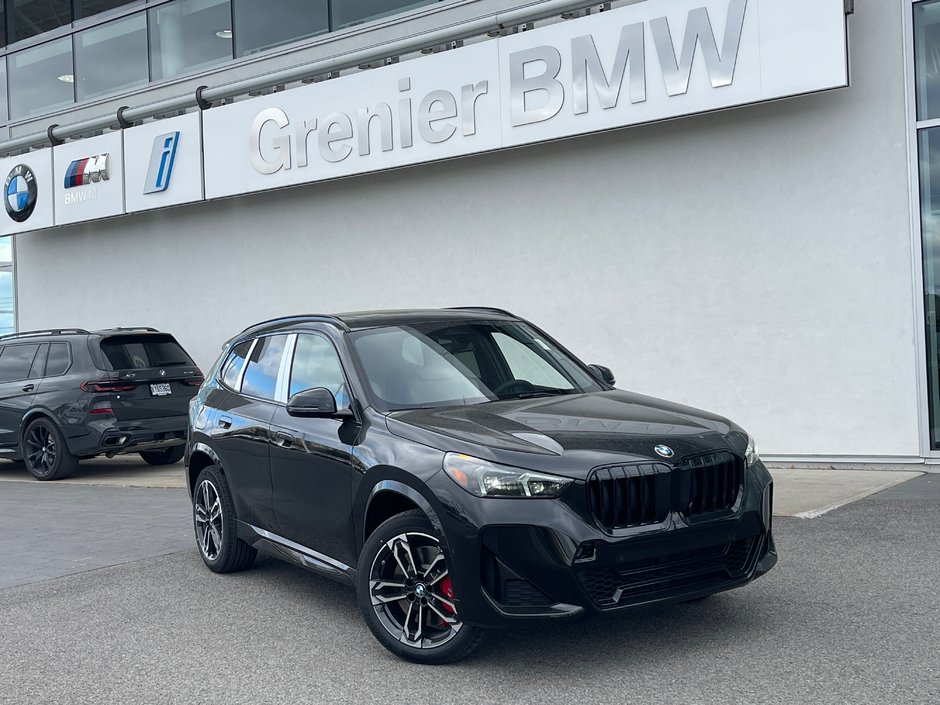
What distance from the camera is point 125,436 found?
13352 mm

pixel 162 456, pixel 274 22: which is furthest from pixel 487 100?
pixel 162 456

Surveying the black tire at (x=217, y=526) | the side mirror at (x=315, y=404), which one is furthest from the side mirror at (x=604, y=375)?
the black tire at (x=217, y=526)

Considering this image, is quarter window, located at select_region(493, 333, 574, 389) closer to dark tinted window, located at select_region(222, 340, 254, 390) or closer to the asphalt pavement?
the asphalt pavement

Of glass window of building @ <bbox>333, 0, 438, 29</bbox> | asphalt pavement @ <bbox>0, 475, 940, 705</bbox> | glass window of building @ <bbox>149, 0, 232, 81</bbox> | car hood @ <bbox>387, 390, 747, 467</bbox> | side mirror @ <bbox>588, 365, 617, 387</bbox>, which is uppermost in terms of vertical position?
glass window of building @ <bbox>149, 0, 232, 81</bbox>

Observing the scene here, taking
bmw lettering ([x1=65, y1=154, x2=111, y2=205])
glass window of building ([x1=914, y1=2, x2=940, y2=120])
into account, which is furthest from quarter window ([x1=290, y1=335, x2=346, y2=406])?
bmw lettering ([x1=65, y1=154, x2=111, y2=205])

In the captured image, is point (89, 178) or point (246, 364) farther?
point (89, 178)

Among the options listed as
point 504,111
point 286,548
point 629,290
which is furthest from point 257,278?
point 286,548

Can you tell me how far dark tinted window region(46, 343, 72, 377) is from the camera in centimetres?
1376

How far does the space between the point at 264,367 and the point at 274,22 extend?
36.1 ft

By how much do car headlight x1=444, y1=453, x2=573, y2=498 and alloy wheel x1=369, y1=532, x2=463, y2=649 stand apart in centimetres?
35

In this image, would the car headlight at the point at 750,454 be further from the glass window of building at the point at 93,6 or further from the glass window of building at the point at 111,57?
the glass window of building at the point at 93,6

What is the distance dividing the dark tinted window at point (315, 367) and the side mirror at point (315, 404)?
281 mm

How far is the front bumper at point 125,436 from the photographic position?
13266 mm

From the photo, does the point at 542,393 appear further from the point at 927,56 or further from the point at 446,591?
the point at 927,56
